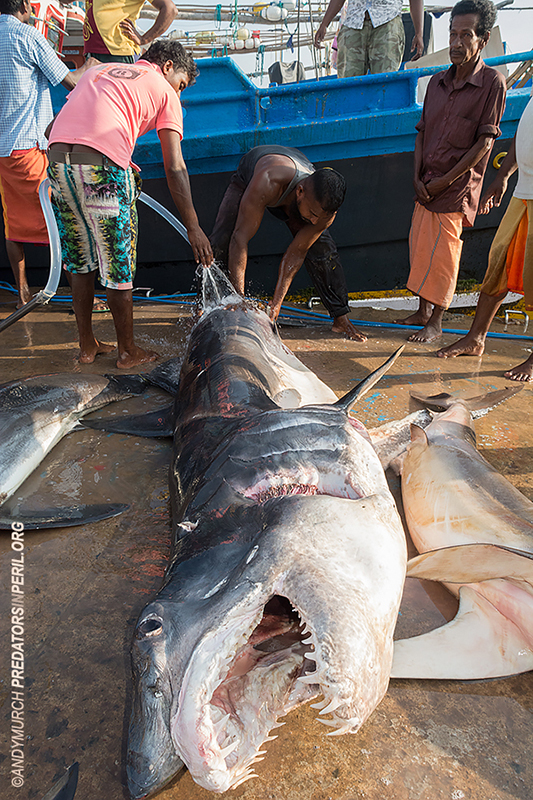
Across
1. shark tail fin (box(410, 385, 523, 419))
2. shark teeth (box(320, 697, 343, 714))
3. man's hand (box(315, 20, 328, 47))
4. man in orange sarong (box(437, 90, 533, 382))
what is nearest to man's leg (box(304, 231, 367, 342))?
man in orange sarong (box(437, 90, 533, 382))

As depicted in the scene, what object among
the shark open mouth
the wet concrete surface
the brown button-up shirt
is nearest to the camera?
the shark open mouth

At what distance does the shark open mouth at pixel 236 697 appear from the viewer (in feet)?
3.46

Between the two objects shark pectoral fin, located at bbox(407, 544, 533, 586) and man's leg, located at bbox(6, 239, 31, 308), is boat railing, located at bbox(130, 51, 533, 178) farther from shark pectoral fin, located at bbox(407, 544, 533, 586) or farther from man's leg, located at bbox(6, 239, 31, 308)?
shark pectoral fin, located at bbox(407, 544, 533, 586)

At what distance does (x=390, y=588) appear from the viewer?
1.29 m

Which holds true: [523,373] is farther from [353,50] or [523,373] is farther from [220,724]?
[353,50]

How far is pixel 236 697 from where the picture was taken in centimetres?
119

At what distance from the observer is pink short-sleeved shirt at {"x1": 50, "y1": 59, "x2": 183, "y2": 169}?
3506mm

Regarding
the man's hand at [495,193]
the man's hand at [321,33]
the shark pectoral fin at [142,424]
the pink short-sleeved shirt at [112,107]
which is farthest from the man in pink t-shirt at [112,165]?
the man's hand at [321,33]

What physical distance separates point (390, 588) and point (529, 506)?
1.17 meters

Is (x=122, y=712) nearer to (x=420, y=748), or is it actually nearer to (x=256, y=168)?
(x=420, y=748)

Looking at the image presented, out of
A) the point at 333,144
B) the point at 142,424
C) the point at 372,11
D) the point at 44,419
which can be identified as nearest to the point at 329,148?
the point at 333,144

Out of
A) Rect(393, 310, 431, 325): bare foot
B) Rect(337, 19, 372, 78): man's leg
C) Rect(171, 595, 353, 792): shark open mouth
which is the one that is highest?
Rect(337, 19, 372, 78): man's leg

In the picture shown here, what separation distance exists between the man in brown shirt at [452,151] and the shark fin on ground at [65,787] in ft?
14.4

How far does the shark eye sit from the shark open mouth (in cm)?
12
